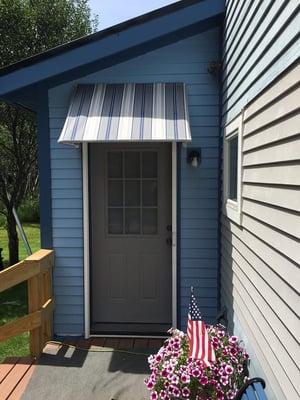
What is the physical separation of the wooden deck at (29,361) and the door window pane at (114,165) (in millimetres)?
1835

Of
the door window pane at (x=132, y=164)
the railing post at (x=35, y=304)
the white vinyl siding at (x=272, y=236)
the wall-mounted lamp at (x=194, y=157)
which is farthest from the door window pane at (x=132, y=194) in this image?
the white vinyl siding at (x=272, y=236)

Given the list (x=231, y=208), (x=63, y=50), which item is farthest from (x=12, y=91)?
(x=231, y=208)

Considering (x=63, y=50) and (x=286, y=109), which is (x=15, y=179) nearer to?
→ (x=63, y=50)

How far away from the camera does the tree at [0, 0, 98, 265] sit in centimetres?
898

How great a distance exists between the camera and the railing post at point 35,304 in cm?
441

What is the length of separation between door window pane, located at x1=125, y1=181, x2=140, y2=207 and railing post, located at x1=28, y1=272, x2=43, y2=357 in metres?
1.35

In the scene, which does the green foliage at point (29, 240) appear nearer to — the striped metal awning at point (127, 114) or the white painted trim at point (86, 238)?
the white painted trim at point (86, 238)

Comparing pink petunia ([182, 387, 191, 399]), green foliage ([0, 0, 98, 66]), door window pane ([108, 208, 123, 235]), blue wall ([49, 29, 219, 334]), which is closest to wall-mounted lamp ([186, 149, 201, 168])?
blue wall ([49, 29, 219, 334])

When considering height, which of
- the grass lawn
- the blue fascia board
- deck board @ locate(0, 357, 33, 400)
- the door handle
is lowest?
the grass lawn

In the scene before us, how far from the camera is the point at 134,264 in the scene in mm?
5281

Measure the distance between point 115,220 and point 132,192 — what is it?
384mm

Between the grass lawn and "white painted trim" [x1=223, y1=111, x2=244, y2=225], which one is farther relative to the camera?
the grass lawn

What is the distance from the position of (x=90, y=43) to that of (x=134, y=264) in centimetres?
250

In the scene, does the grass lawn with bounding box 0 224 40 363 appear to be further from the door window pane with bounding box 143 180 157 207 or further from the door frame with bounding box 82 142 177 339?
the door window pane with bounding box 143 180 157 207
